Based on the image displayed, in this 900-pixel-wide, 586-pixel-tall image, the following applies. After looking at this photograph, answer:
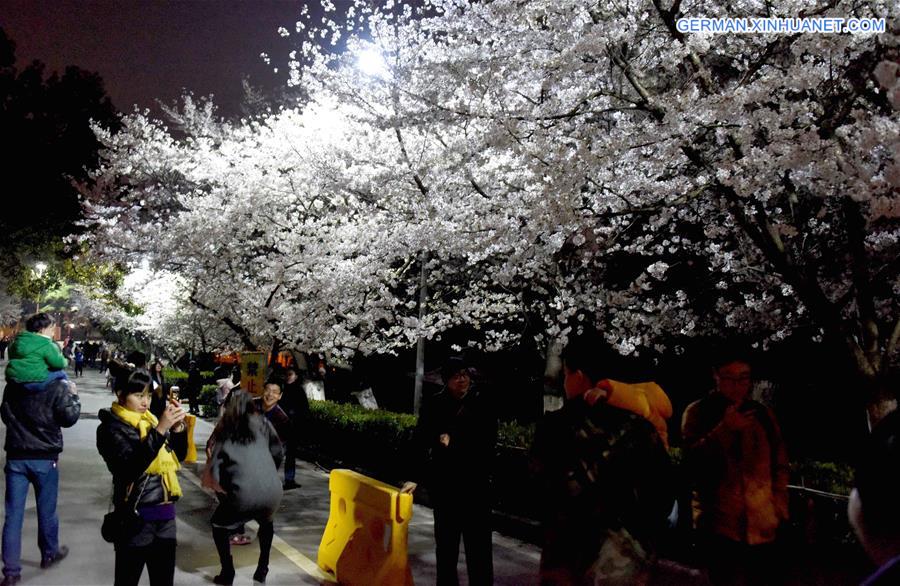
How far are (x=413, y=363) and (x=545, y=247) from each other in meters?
14.9

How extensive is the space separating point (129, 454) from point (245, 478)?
1.23 meters

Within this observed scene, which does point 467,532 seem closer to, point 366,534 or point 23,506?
point 366,534

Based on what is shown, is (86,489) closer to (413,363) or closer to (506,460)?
(506,460)

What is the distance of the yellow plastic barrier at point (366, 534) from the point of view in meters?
5.24

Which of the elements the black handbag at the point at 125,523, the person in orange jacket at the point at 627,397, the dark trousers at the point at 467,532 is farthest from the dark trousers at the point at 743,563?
the black handbag at the point at 125,523

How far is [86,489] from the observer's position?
9695 millimetres

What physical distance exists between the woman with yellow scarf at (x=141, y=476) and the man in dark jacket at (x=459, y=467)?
172 cm

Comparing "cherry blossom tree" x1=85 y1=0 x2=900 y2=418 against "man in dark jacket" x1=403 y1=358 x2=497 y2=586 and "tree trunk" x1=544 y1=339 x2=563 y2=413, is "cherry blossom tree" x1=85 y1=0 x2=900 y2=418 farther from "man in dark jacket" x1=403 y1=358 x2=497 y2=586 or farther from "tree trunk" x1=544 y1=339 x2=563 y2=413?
"man in dark jacket" x1=403 y1=358 x2=497 y2=586

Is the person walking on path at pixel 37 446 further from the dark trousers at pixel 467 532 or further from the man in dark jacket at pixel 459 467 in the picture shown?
the dark trousers at pixel 467 532

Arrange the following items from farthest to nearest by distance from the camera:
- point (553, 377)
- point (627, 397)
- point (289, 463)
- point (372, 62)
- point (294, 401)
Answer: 1. point (372, 62)
2. point (553, 377)
3. point (294, 401)
4. point (289, 463)
5. point (627, 397)

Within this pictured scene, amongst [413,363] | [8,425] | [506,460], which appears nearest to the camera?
[8,425]

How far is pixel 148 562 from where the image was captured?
423 cm

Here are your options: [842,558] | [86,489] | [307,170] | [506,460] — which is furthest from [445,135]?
[842,558]

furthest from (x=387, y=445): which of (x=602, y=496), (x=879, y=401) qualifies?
(x=602, y=496)
